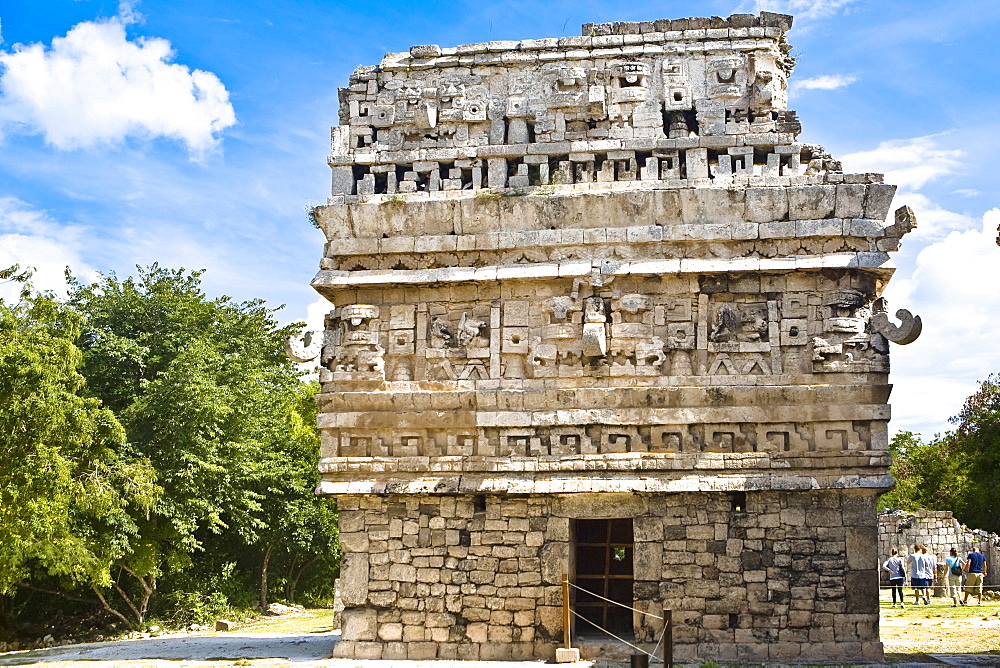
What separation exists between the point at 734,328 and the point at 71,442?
9.05 metres

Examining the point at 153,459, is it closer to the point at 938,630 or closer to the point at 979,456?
the point at 938,630

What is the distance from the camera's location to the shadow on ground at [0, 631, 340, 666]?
1164 centimetres

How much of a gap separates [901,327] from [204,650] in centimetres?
946

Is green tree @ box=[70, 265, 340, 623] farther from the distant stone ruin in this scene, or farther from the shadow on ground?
the distant stone ruin

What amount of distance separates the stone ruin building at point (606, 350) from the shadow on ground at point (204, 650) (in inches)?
49.6

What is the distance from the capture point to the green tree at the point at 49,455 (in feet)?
40.4

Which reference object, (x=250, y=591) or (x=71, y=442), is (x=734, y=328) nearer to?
(x=71, y=442)

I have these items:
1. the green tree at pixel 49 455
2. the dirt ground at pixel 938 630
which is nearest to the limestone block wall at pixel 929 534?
the dirt ground at pixel 938 630

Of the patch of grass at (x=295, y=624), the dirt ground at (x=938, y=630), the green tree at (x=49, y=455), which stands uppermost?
the green tree at (x=49, y=455)

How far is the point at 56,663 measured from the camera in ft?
38.7

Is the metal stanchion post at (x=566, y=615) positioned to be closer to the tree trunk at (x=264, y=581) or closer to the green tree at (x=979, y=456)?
the tree trunk at (x=264, y=581)

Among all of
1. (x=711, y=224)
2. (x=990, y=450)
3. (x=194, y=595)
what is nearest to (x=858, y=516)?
(x=711, y=224)

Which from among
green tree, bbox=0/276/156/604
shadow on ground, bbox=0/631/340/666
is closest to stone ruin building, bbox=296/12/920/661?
shadow on ground, bbox=0/631/340/666

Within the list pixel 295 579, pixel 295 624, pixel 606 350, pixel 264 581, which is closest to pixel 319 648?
pixel 606 350
